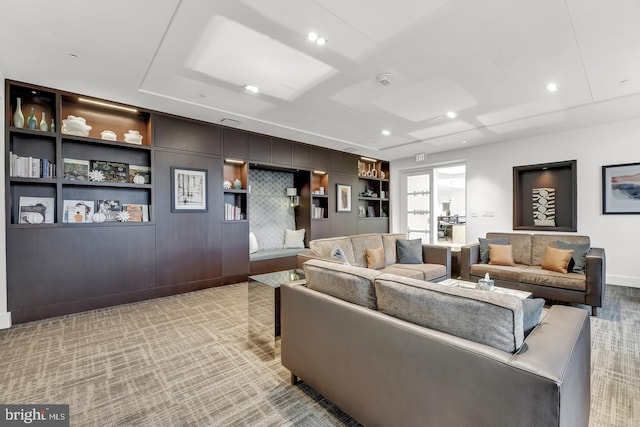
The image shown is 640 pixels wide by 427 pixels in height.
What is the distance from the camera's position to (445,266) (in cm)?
427

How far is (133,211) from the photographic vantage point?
3951 millimetres

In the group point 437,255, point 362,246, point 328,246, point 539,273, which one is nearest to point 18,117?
point 328,246

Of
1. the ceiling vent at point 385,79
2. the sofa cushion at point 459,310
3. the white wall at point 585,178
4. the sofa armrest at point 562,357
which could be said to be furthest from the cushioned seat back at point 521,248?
the sofa cushion at point 459,310

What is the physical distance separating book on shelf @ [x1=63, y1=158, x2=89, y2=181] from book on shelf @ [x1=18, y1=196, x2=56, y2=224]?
34 cm

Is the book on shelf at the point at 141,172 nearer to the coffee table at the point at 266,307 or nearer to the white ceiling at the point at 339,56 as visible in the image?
the white ceiling at the point at 339,56

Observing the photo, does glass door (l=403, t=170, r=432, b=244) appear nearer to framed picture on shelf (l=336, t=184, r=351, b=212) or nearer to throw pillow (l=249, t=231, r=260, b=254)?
framed picture on shelf (l=336, t=184, r=351, b=212)

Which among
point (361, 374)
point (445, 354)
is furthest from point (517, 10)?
point (361, 374)

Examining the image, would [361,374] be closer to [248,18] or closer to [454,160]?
[248,18]

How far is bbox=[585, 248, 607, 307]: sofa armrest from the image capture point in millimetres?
3203

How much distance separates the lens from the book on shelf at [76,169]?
353 centimetres

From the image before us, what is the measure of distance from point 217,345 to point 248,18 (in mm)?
2812

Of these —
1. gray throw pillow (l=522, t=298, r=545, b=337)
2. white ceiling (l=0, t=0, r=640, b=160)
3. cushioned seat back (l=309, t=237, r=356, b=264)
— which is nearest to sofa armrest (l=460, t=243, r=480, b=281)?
cushioned seat back (l=309, t=237, r=356, b=264)

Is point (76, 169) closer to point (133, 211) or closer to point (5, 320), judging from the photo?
point (133, 211)

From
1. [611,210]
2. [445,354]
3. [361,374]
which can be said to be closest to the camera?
[445,354]
